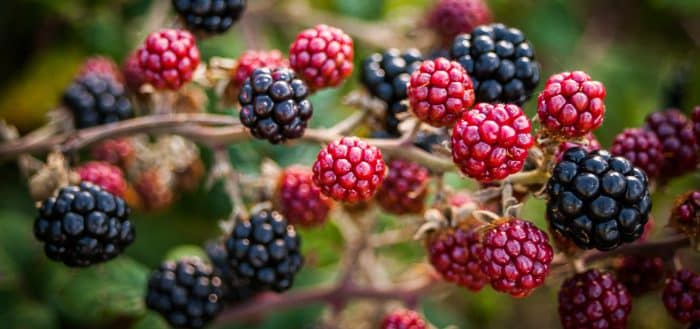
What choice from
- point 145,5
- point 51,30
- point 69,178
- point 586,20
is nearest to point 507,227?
point 69,178

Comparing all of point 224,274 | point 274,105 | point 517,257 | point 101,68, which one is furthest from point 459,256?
point 101,68

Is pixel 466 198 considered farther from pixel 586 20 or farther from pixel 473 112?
pixel 586 20

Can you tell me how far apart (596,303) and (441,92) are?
0.75m

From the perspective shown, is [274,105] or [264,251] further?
[264,251]

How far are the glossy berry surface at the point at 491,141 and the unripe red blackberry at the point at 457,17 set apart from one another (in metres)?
1.25

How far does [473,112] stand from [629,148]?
63cm

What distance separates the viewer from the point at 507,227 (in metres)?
1.86

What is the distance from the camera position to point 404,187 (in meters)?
2.32

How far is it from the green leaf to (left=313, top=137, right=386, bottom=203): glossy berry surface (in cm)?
126

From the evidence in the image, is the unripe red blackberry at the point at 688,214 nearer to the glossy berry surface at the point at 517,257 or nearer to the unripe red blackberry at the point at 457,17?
the glossy berry surface at the point at 517,257

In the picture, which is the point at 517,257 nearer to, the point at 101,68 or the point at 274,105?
the point at 274,105

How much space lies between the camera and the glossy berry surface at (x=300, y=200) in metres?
2.40

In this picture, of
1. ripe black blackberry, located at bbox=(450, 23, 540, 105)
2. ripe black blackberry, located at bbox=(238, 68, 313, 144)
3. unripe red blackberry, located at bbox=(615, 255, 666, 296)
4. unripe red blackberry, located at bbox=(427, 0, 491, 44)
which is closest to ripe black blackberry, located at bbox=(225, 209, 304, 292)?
ripe black blackberry, located at bbox=(238, 68, 313, 144)

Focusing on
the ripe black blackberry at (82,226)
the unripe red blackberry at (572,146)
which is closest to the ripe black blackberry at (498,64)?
the unripe red blackberry at (572,146)
